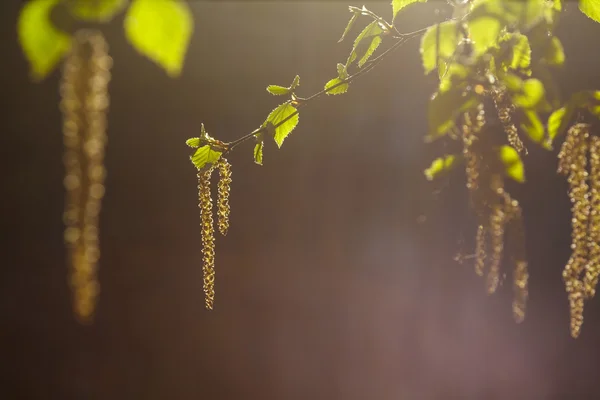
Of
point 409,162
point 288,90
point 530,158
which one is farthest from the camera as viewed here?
point 409,162

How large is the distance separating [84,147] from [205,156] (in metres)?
0.32

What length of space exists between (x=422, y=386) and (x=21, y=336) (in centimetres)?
143

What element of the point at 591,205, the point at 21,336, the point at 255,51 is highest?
the point at 255,51

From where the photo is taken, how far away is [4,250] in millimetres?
1750

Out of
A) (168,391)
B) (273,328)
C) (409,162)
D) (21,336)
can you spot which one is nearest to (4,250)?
(21,336)

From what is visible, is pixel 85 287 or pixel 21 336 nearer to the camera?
pixel 85 287

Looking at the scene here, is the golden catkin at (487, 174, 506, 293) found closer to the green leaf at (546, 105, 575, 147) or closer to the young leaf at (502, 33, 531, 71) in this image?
the green leaf at (546, 105, 575, 147)

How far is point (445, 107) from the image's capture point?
0.66 m

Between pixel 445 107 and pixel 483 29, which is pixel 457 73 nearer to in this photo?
pixel 445 107

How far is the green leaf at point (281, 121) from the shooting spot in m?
0.60

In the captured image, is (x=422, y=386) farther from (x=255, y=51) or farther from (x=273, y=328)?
(x=255, y=51)

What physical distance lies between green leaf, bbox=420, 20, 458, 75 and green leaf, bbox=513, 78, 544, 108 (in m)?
0.16

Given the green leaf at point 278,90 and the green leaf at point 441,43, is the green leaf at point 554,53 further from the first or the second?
the green leaf at point 278,90

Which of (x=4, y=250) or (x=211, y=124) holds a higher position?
Result: (x=211, y=124)
